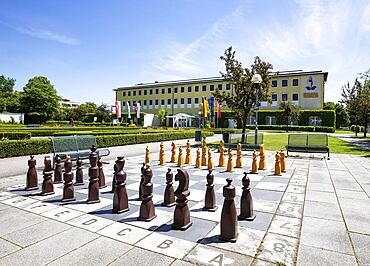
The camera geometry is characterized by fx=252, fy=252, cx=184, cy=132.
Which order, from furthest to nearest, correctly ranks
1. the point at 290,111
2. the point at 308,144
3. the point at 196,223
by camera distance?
the point at 290,111 → the point at 308,144 → the point at 196,223

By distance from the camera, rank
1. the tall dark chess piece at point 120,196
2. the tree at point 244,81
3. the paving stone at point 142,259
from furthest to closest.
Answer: the tree at point 244,81 → the tall dark chess piece at point 120,196 → the paving stone at point 142,259

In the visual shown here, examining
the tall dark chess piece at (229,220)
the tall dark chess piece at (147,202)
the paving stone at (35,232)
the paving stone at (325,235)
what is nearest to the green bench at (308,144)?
the paving stone at (325,235)

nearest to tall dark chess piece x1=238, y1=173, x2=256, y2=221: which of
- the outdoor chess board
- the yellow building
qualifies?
the outdoor chess board

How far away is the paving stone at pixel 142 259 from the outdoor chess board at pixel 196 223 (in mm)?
112

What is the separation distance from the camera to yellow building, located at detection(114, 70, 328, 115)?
46.5 meters

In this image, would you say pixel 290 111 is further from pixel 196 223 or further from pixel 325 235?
pixel 196 223

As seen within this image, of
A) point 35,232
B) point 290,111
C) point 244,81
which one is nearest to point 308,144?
point 244,81

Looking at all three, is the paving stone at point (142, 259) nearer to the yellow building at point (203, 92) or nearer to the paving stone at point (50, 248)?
the paving stone at point (50, 248)

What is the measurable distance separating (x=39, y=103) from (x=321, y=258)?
60.3m

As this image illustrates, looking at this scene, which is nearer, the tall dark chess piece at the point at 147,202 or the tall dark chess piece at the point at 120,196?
the tall dark chess piece at the point at 147,202

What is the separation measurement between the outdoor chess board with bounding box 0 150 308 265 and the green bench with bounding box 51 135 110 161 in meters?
2.35

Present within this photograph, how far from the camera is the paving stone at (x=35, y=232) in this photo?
341 cm

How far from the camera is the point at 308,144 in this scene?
12.7m

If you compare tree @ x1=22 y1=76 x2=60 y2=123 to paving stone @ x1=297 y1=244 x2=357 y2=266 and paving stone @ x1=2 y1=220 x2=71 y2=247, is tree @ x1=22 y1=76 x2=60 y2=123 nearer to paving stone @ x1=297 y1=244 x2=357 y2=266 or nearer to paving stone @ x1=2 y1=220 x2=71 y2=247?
paving stone @ x1=2 y1=220 x2=71 y2=247
